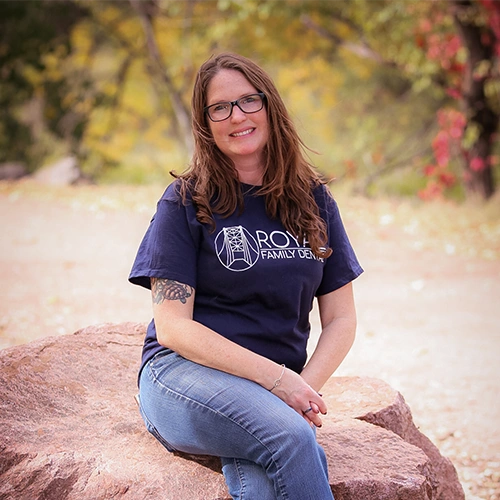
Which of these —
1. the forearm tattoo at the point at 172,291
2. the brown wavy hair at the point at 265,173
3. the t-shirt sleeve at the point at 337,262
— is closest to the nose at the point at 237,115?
the brown wavy hair at the point at 265,173

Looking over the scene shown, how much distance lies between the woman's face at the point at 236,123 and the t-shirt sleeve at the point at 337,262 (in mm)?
415

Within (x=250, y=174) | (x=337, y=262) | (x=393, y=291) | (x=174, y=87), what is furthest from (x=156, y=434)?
(x=174, y=87)

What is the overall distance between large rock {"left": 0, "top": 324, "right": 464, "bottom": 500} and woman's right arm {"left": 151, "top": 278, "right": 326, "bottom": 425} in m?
0.36

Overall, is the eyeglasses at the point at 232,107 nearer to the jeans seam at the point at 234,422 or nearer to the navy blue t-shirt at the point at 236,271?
the navy blue t-shirt at the point at 236,271

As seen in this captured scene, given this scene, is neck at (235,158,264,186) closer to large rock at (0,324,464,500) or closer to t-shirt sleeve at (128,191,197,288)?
t-shirt sleeve at (128,191,197,288)

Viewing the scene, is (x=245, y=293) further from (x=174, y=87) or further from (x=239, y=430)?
(x=174, y=87)

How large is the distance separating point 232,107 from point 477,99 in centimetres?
976

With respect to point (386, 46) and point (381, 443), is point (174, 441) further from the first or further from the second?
point (386, 46)

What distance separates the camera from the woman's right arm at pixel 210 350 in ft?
8.05

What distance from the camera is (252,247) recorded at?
2.64 meters

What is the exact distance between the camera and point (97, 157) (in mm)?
18375

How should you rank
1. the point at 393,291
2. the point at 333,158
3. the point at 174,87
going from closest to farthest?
1. the point at 393,291
2. the point at 174,87
3. the point at 333,158

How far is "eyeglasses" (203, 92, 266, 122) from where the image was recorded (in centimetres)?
277

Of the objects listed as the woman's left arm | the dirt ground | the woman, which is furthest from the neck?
the dirt ground
